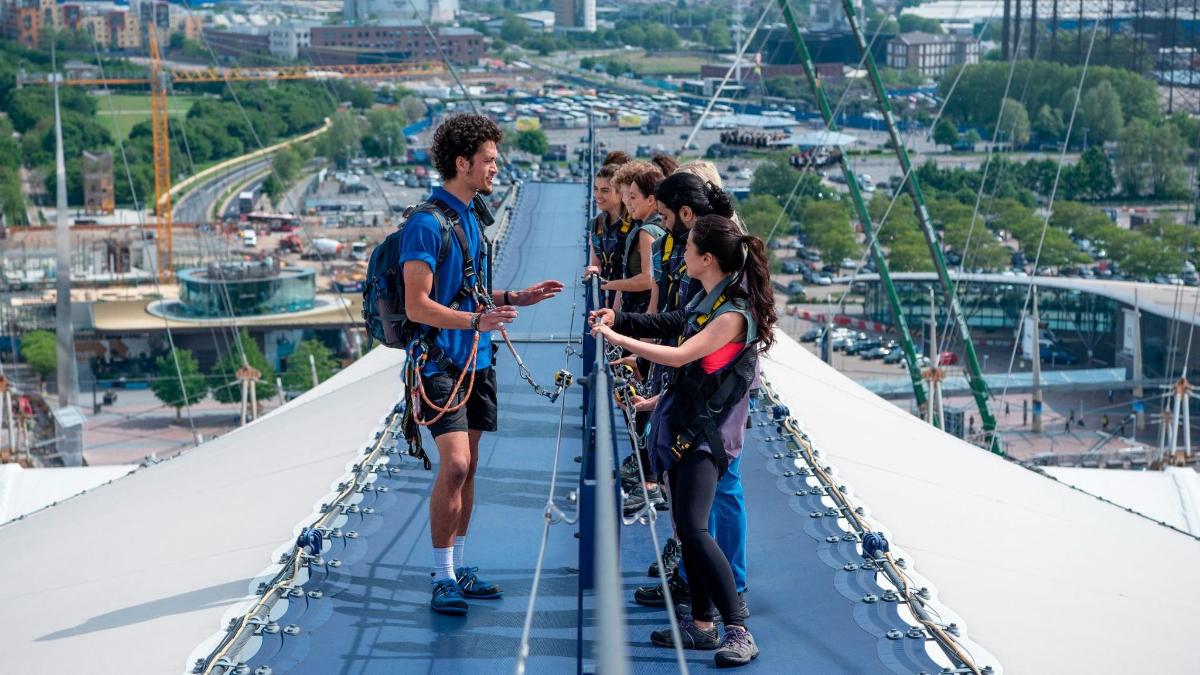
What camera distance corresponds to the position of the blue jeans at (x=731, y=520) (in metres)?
4.57

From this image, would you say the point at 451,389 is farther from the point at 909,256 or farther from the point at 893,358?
the point at 909,256

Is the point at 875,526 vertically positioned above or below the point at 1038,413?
above

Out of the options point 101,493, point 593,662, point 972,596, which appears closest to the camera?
point 593,662

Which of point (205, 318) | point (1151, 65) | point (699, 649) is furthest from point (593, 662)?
point (1151, 65)

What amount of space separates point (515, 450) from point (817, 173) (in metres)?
53.4

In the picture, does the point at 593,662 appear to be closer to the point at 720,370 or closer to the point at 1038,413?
the point at 720,370

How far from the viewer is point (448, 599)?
4.84 m

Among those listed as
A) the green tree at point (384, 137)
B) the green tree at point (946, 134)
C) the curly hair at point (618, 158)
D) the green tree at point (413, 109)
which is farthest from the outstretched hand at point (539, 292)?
the green tree at point (413, 109)

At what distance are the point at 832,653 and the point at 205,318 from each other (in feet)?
151

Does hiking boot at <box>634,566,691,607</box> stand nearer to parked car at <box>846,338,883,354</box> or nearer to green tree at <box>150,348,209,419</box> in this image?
green tree at <box>150,348,209,419</box>

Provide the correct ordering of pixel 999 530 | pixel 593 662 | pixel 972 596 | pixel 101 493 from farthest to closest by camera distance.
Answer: pixel 101 493 < pixel 999 530 < pixel 972 596 < pixel 593 662

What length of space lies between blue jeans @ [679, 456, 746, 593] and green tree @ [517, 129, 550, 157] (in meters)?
65.7

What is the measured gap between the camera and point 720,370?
4.43 metres

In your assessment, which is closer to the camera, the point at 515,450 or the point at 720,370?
the point at 720,370
